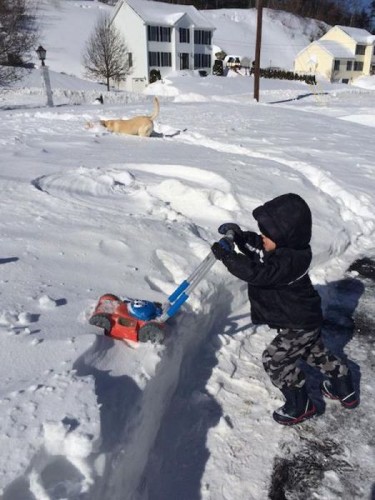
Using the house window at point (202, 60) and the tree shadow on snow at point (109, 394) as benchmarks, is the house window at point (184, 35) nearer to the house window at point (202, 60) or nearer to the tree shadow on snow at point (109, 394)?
the house window at point (202, 60)

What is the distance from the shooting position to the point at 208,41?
2028 inches

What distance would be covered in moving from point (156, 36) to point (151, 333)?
49703 millimetres

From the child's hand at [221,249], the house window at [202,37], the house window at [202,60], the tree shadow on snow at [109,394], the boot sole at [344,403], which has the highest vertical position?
the house window at [202,37]

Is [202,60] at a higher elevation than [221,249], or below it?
higher

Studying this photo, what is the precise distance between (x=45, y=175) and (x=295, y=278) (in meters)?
3.73

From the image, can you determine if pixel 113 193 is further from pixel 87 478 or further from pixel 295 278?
pixel 87 478

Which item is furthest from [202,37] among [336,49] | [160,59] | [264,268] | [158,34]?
[264,268]

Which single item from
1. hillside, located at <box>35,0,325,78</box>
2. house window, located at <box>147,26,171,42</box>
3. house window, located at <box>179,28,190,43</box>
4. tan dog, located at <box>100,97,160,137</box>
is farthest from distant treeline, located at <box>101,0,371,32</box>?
tan dog, located at <box>100,97,160,137</box>

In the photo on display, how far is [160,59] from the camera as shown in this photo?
47625 millimetres

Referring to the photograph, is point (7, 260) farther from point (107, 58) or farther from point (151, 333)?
point (107, 58)

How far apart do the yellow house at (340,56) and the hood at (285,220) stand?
5709 centimetres

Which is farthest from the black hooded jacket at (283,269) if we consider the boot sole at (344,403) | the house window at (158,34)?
the house window at (158,34)

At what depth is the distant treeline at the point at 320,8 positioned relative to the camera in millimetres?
82562

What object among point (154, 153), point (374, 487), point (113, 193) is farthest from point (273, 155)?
point (374, 487)
